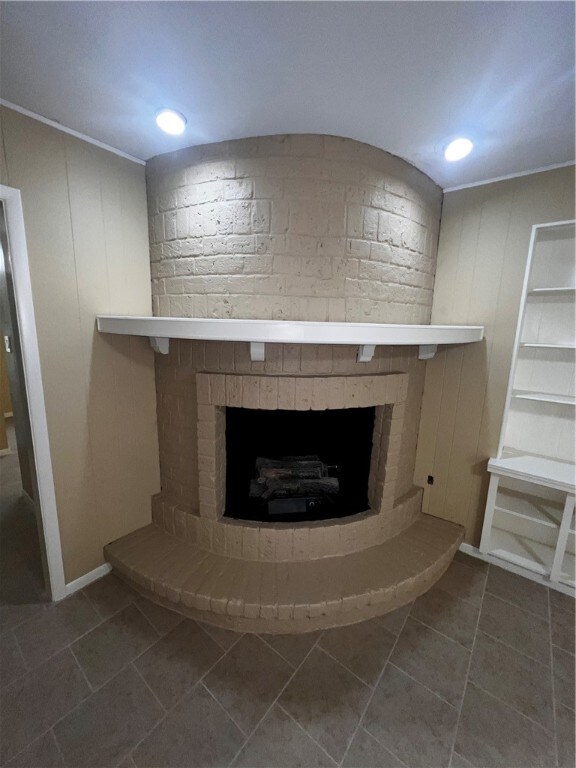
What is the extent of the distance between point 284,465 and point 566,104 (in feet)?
7.26

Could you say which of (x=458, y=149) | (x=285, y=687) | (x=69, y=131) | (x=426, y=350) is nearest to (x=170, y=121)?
(x=69, y=131)

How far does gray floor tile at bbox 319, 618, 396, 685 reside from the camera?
1401 millimetres

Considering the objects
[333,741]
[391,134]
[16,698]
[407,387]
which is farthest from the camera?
[407,387]

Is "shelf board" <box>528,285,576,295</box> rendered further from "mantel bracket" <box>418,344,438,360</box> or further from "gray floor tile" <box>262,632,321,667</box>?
"gray floor tile" <box>262,632,321,667</box>

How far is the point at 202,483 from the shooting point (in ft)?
5.97

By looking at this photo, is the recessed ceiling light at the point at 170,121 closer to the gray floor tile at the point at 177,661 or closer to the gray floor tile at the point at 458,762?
the gray floor tile at the point at 177,661

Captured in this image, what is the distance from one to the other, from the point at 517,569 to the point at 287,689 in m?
1.62

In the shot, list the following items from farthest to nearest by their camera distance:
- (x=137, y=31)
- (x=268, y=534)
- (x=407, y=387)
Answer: (x=407, y=387) < (x=268, y=534) < (x=137, y=31)

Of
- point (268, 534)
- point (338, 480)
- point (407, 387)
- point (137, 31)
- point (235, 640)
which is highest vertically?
point (137, 31)

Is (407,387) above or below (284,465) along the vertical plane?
above

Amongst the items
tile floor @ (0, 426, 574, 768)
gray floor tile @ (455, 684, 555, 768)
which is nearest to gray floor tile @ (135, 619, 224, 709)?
tile floor @ (0, 426, 574, 768)

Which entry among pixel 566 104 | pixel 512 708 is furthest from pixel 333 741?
pixel 566 104

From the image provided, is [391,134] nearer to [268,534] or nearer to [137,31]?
[137,31]

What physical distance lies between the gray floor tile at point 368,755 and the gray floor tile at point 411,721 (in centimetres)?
2
